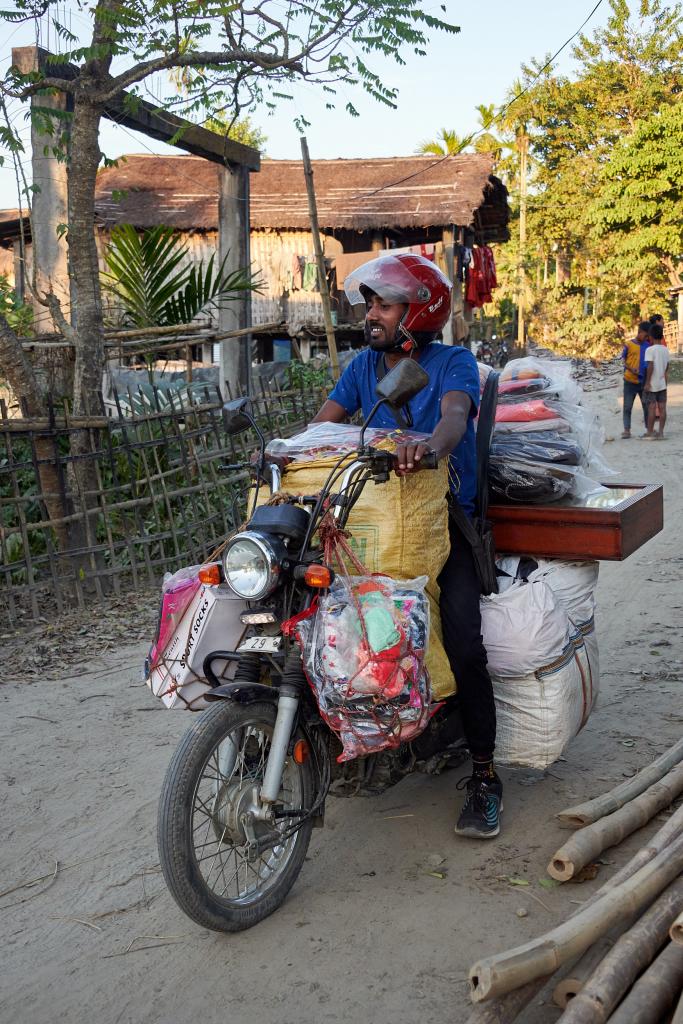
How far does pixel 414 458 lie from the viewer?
276 cm

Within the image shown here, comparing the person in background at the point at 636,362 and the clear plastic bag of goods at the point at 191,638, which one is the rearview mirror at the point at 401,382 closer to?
the clear plastic bag of goods at the point at 191,638

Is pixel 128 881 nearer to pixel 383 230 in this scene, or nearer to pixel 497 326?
pixel 383 230

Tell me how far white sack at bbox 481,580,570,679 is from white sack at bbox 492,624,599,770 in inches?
1.8

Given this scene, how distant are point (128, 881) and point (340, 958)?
2.83 ft

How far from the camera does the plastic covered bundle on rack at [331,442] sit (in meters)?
3.02

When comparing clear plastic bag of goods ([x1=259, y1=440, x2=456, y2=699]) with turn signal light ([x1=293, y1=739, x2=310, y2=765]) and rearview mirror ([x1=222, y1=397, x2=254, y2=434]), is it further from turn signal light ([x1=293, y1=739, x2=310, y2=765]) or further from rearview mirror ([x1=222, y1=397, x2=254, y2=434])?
turn signal light ([x1=293, y1=739, x2=310, y2=765])

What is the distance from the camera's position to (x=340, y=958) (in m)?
2.65

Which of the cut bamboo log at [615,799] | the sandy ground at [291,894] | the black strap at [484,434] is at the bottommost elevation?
the sandy ground at [291,894]

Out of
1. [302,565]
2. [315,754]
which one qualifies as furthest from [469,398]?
[315,754]

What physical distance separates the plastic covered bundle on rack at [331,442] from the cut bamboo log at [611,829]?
1.31m

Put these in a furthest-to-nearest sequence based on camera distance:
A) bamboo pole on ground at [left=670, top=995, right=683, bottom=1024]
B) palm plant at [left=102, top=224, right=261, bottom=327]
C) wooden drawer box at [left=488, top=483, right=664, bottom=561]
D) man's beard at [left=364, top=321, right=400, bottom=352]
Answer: palm plant at [left=102, top=224, right=261, bottom=327], wooden drawer box at [left=488, top=483, right=664, bottom=561], man's beard at [left=364, top=321, right=400, bottom=352], bamboo pole on ground at [left=670, top=995, right=683, bottom=1024]

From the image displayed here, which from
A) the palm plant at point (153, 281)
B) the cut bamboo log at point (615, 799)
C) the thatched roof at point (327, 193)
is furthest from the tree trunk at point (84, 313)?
the thatched roof at point (327, 193)

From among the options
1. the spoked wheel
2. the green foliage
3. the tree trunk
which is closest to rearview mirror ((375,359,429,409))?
the spoked wheel

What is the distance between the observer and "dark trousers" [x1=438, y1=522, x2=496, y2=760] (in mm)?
3135
